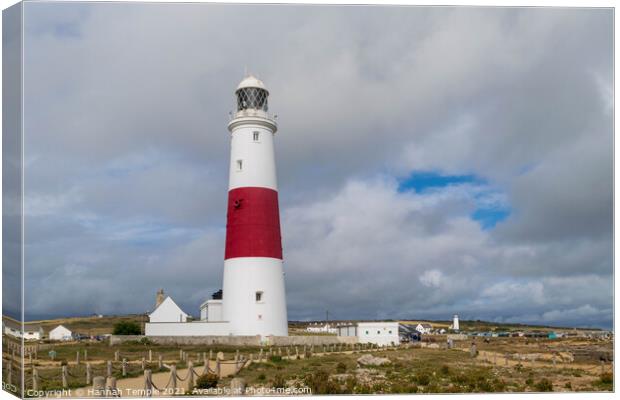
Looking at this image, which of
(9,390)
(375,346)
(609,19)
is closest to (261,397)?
(9,390)

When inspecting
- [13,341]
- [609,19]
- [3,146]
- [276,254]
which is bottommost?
[13,341]

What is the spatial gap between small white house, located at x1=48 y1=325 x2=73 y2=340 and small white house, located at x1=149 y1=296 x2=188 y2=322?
5826 mm

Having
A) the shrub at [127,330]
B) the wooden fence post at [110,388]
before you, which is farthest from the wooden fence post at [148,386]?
the shrub at [127,330]

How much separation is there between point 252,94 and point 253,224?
6.14m

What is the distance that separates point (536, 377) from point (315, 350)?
42.2ft

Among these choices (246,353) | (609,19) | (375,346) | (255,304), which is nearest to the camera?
(609,19)

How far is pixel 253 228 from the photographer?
32.3 m

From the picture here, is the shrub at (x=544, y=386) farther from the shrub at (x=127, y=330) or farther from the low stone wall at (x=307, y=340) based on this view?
the shrub at (x=127, y=330)

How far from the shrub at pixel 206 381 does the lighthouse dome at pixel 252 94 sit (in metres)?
16.6

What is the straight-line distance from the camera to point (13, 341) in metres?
19.0

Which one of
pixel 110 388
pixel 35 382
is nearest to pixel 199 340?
pixel 35 382

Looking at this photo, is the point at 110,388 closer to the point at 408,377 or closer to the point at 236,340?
the point at 408,377

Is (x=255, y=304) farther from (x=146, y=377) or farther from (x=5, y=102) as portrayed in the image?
(x=5, y=102)

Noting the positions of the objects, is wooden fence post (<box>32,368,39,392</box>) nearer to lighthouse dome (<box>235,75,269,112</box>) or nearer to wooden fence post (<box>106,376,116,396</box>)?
wooden fence post (<box>106,376,116,396</box>)
